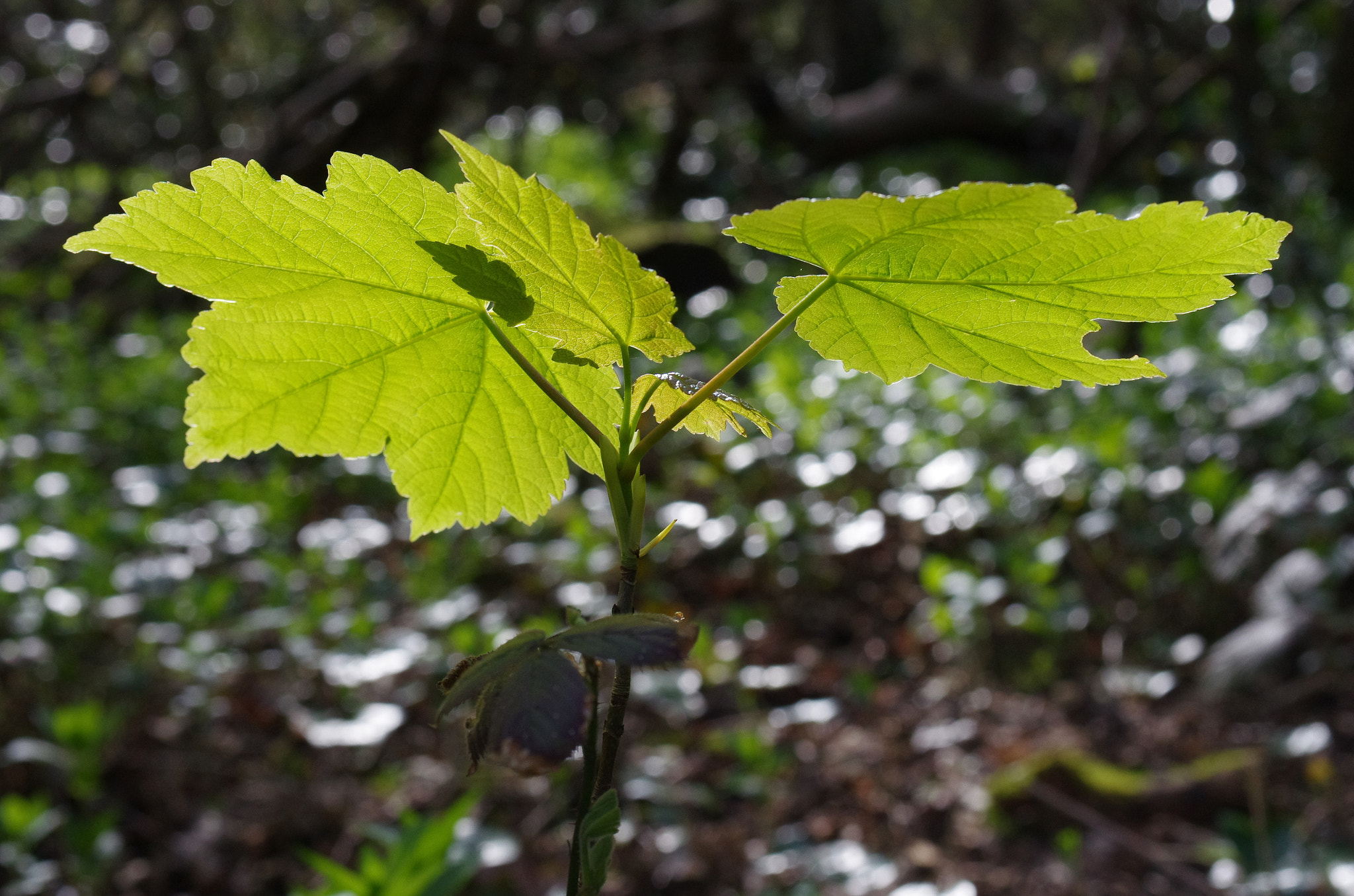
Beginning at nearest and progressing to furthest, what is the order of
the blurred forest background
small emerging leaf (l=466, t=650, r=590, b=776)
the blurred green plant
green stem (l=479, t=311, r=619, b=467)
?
1. small emerging leaf (l=466, t=650, r=590, b=776)
2. green stem (l=479, t=311, r=619, b=467)
3. the blurred green plant
4. the blurred forest background

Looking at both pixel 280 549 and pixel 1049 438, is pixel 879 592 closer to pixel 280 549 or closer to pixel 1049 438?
pixel 1049 438

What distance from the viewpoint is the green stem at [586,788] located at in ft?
1.38

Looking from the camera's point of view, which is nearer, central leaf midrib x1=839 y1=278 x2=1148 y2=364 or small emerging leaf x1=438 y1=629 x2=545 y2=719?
small emerging leaf x1=438 y1=629 x2=545 y2=719

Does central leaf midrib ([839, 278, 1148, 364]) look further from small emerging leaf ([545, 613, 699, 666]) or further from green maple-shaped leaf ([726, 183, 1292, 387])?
small emerging leaf ([545, 613, 699, 666])


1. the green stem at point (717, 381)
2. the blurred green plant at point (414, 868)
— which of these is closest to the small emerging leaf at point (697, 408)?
the green stem at point (717, 381)

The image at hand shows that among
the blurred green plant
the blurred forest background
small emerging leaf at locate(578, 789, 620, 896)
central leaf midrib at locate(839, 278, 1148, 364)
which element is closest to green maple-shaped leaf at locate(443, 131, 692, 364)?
central leaf midrib at locate(839, 278, 1148, 364)

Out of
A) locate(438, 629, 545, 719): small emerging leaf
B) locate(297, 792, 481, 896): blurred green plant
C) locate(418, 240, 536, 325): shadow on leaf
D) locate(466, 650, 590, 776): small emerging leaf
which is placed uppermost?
locate(418, 240, 536, 325): shadow on leaf

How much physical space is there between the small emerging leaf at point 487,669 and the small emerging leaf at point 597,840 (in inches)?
2.6

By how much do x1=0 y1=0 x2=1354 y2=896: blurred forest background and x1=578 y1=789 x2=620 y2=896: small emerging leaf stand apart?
4.39 ft

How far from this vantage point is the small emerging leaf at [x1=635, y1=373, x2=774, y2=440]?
535mm

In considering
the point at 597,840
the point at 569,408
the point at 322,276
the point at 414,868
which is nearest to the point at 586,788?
the point at 597,840

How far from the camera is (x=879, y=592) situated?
→ 13.4ft

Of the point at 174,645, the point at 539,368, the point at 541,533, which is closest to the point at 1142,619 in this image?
the point at 541,533

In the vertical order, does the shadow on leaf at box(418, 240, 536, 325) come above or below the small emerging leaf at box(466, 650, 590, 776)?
above
